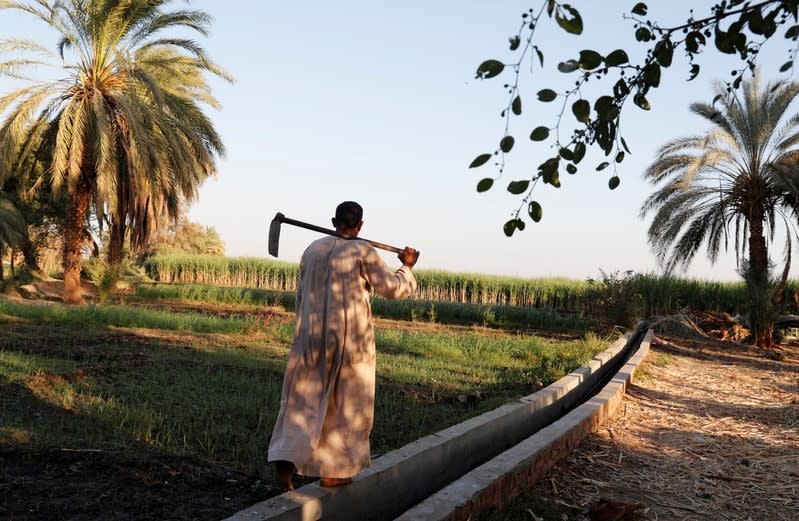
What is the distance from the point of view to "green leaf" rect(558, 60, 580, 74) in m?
1.73

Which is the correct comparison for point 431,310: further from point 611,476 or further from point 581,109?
point 581,109

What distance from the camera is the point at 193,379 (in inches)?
258

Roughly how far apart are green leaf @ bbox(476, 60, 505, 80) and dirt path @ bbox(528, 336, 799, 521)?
8.38 feet

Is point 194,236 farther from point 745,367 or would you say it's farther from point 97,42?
point 745,367

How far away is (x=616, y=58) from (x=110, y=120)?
59.3 feet

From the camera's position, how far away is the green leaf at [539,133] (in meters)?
1.71

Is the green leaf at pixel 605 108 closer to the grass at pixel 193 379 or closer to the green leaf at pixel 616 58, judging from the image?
the green leaf at pixel 616 58

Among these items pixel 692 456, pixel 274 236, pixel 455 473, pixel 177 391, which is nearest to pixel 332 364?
pixel 274 236

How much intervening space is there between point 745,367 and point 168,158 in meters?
14.2

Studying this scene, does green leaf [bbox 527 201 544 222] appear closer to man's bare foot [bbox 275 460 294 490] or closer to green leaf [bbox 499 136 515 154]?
green leaf [bbox 499 136 515 154]

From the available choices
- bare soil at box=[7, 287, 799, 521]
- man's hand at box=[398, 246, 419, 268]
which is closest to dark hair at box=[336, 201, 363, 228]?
man's hand at box=[398, 246, 419, 268]

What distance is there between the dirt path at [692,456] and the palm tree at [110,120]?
1289 centimetres

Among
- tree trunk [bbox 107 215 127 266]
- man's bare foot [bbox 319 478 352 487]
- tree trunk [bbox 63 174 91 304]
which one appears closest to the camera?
man's bare foot [bbox 319 478 352 487]

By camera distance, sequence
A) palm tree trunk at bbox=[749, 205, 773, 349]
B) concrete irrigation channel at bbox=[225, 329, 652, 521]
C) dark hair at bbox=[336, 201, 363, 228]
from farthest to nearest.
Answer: palm tree trunk at bbox=[749, 205, 773, 349] → dark hair at bbox=[336, 201, 363, 228] → concrete irrigation channel at bbox=[225, 329, 652, 521]
